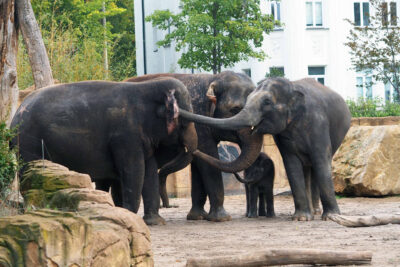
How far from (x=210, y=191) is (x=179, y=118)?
1502mm

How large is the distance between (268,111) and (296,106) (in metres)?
0.45

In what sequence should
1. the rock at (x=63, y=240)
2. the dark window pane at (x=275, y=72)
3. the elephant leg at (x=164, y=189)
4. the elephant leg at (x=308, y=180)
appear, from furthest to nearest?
the dark window pane at (x=275, y=72)
the elephant leg at (x=164, y=189)
the elephant leg at (x=308, y=180)
the rock at (x=63, y=240)

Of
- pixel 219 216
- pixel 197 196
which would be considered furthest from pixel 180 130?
pixel 197 196

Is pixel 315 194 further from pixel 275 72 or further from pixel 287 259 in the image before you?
pixel 275 72

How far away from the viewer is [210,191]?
41.9ft

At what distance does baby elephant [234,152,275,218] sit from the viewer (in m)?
13.0

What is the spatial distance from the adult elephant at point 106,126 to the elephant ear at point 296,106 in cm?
170

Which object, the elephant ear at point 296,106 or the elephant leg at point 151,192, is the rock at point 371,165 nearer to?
the elephant ear at point 296,106

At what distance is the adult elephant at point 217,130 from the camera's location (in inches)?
501

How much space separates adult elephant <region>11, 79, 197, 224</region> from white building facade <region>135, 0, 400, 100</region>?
94.9 feet

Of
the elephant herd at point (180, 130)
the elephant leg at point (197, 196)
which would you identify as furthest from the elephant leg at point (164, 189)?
the elephant leg at point (197, 196)

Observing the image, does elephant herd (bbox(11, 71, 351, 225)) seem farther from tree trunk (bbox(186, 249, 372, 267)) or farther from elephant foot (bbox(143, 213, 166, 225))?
tree trunk (bbox(186, 249, 372, 267))

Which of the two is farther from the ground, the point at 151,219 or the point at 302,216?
the point at 151,219

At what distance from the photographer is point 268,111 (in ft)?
41.4
